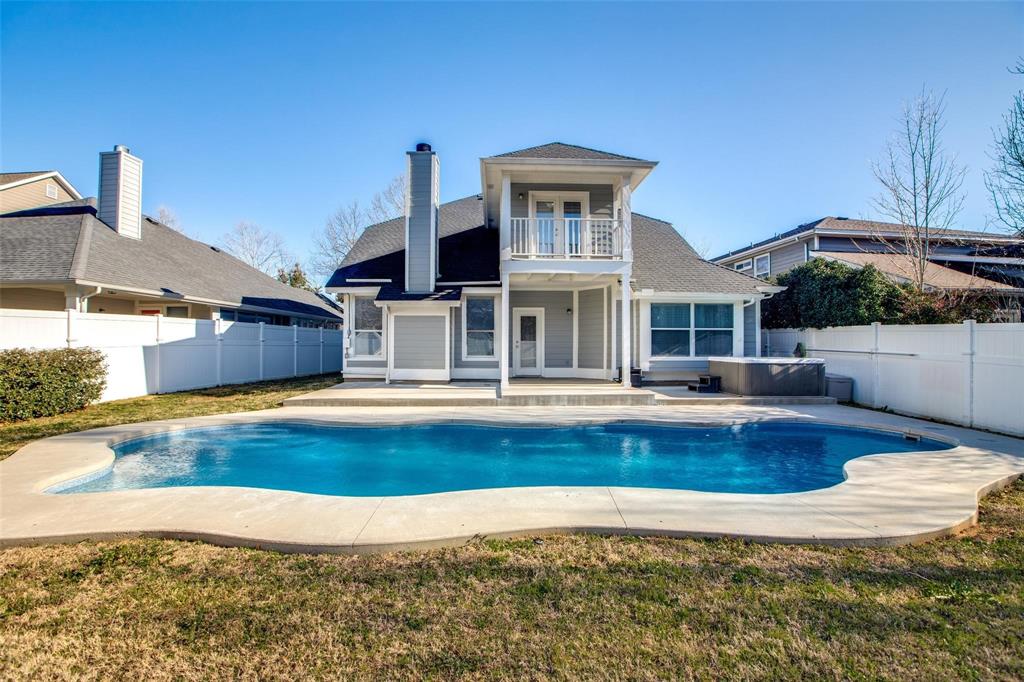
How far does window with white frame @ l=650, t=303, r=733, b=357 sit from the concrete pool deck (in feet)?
28.2

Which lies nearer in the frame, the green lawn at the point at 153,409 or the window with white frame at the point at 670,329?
the green lawn at the point at 153,409

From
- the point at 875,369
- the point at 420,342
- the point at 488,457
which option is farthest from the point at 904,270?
the point at 488,457

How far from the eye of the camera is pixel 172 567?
3.34 metres

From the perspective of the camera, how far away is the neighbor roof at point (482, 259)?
14.8 m

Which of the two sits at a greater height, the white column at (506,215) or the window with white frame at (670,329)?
the white column at (506,215)

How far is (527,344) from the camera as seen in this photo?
15.9 meters

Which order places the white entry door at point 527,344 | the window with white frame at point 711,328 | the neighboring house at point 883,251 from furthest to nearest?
the neighboring house at point 883,251 → the white entry door at point 527,344 → the window with white frame at point 711,328

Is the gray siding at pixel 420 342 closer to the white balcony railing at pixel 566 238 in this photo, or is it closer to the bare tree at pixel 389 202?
the white balcony railing at pixel 566 238

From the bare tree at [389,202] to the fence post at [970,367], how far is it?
1069 inches

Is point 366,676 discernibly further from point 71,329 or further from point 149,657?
point 71,329

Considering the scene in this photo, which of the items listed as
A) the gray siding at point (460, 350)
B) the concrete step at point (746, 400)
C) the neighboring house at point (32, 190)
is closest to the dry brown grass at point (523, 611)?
the concrete step at point (746, 400)

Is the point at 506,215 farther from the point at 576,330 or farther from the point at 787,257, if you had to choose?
the point at 787,257

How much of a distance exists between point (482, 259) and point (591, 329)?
423 centimetres

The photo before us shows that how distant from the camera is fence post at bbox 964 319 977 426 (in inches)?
338
